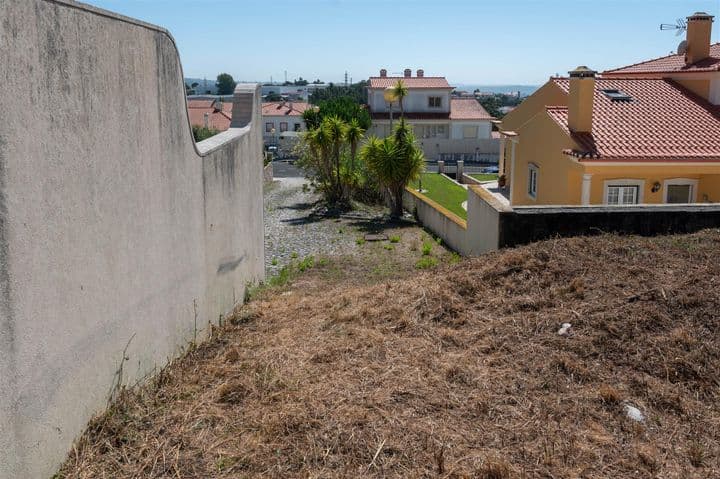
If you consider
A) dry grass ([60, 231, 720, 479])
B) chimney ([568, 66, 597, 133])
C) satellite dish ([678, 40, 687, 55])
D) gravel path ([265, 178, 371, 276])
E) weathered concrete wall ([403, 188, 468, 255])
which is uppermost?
satellite dish ([678, 40, 687, 55])

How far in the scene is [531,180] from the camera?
73.6ft

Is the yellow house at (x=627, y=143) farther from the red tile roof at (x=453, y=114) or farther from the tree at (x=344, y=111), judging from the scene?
the red tile roof at (x=453, y=114)

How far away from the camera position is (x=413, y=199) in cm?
2880

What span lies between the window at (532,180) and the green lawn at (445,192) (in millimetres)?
6631

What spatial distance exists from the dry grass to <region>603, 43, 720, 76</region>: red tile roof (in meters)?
15.3

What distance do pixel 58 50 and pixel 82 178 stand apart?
3.25ft

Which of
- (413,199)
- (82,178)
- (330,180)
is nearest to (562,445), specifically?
(82,178)

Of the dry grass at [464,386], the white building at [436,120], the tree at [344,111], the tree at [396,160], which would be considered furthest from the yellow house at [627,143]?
the white building at [436,120]

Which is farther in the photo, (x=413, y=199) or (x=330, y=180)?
(x=330, y=180)

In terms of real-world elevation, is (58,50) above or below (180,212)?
above

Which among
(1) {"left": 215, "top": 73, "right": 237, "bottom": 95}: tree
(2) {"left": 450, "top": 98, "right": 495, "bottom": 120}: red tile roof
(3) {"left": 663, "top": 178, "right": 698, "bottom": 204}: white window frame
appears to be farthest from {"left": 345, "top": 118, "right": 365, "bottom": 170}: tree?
(1) {"left": 215, "top": 73, "right": 237, "bottom": 95}: tree

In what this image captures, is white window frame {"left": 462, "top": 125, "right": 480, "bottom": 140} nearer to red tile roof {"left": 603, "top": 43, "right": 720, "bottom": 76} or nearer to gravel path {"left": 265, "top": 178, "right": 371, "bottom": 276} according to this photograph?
gravel path {"left": 265, "top": 178, "right": 371, "bottom": 276}

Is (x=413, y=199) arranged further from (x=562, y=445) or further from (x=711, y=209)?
(x=562, y=445)

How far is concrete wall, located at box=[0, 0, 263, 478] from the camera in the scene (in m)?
4.43
